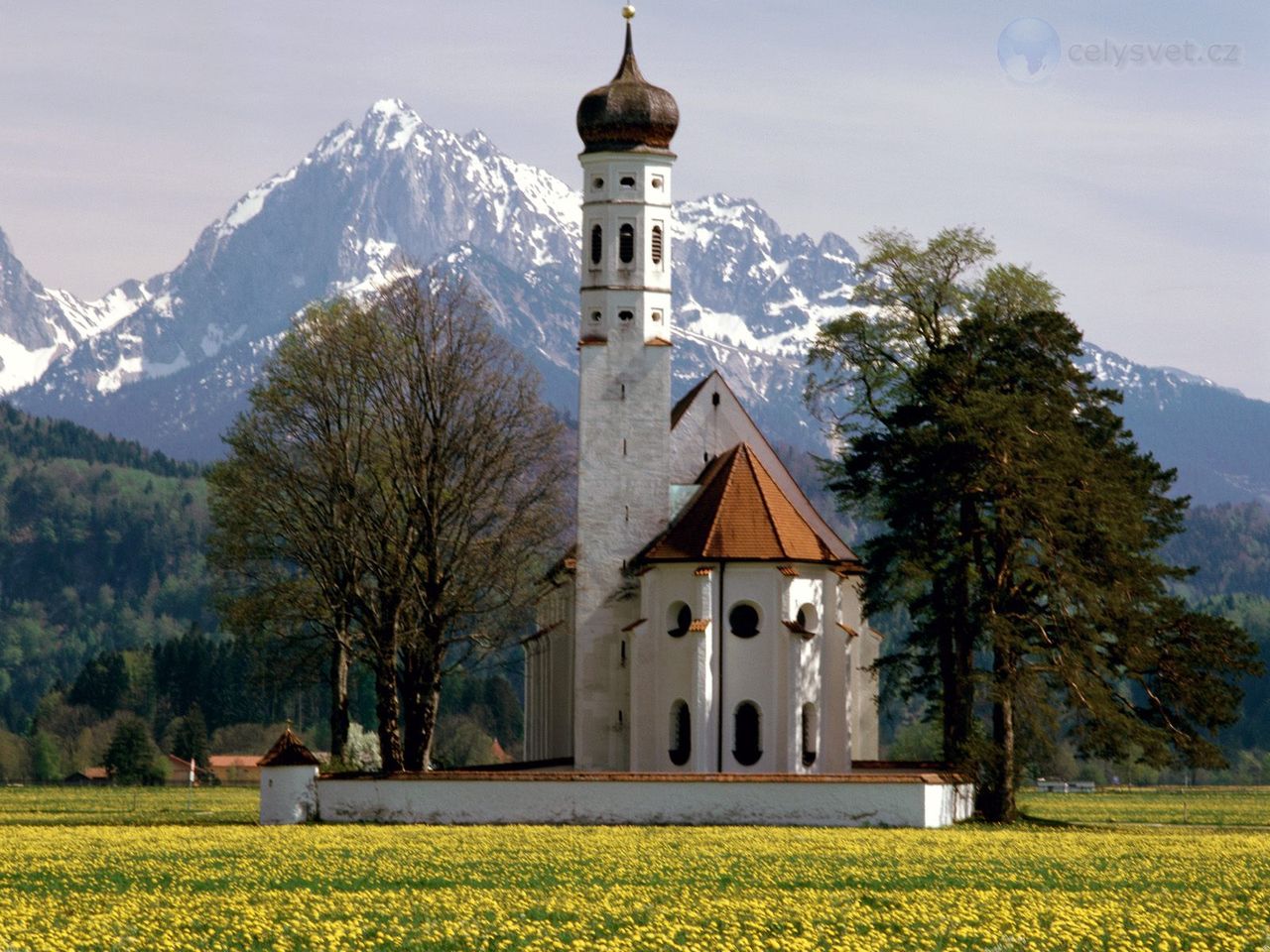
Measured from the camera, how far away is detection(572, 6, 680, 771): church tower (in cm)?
6269

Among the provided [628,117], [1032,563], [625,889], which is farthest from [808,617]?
[625,889]

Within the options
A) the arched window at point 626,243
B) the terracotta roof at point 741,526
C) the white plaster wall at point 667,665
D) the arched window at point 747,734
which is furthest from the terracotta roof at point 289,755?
the arched window at point 626,243

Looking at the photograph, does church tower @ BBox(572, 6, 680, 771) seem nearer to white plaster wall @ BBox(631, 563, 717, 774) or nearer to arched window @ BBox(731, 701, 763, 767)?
white plaster wall @ BBox(631, 563, 717, 774)

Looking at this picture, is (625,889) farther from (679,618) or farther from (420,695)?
(679,618)

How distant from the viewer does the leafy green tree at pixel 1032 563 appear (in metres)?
55.1

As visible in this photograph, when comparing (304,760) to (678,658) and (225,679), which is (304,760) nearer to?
(678,658)

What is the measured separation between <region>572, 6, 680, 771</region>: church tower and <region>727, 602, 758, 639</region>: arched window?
3292 millimetres

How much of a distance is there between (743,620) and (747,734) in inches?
120

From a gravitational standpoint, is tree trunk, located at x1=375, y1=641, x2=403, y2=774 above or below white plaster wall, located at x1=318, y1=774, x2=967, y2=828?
above

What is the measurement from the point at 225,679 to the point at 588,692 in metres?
95.0

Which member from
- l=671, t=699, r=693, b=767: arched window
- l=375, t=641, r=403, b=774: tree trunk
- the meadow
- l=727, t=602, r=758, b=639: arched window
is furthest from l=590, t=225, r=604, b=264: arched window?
the meadow

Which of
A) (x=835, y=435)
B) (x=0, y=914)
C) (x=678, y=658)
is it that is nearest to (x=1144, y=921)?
(x=0, y=914)

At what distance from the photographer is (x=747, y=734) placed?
60188 mm

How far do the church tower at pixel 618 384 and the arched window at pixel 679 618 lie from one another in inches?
59.1
